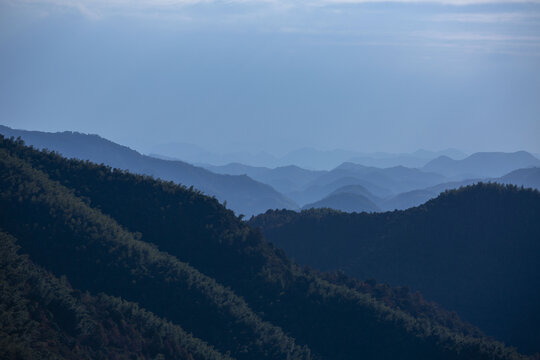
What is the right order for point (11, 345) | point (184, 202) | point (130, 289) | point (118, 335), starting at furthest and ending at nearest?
1. point (184, 202)
2. point (130, 289)
3. point (118, 335)
4. point (11, 345)

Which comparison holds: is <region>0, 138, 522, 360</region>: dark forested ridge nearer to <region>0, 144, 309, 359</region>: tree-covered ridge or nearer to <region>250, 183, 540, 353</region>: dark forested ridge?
<region>0, 144, 309, 359</region>: tree-covered ridge

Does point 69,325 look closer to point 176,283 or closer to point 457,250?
point 176,283

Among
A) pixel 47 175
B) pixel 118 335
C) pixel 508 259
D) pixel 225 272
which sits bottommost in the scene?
pixel 118 335

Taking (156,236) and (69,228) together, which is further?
(156,236)

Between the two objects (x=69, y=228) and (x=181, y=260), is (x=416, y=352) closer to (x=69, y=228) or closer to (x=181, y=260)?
(x=181, y=260)

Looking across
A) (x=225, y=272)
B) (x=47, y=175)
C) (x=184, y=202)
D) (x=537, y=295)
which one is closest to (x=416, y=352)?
(x=225, y=272)

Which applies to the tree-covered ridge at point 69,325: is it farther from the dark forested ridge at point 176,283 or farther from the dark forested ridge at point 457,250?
the dark forested ridge at point 457,250

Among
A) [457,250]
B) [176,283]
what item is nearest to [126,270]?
[176,283]
